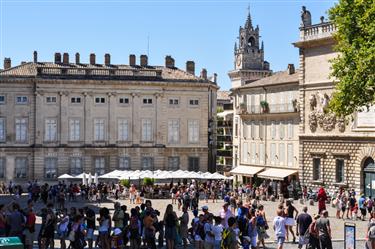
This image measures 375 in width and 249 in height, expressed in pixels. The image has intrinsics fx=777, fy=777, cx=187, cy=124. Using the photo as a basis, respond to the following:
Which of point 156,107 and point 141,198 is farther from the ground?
point 156,107

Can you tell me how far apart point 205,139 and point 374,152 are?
22.9 m

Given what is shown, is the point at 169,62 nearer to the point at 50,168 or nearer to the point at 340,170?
the point at 50,168

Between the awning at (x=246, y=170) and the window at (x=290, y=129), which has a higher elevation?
the window at (x=290, y=129)

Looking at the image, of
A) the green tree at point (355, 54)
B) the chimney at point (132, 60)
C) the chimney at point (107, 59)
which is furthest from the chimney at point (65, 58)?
the green tree at point (355, 54)

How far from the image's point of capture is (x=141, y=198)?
1811 inches

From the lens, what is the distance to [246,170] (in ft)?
196

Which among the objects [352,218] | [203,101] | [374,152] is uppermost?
[203,101]

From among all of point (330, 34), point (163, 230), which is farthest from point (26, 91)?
point (163, 230)

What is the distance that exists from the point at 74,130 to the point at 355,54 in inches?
1304

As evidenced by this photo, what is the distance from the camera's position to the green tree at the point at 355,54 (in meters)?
30.3

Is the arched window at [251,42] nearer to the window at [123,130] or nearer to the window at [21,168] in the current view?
the window at [123,130]

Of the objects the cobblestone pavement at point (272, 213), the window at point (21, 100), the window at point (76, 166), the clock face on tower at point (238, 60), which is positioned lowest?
the cobblestone pavement at point (272, 213)

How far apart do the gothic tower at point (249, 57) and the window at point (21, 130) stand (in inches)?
1786

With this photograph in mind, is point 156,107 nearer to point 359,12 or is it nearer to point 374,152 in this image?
point 374,152
